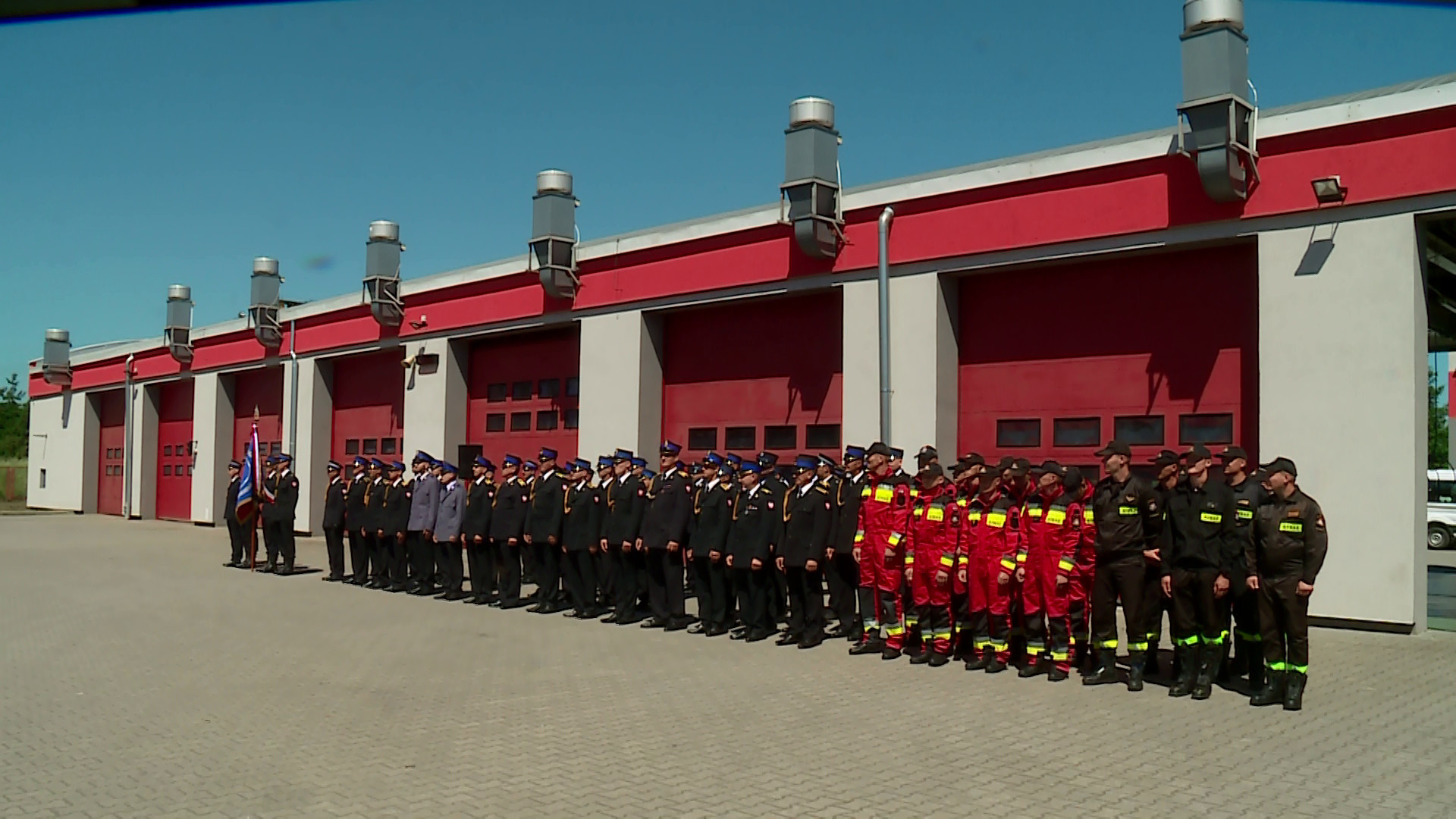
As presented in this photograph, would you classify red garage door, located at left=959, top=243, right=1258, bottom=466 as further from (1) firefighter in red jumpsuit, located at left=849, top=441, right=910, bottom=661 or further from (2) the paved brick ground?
(1) firefighter in red jumpsuit, located at left=849, top=441, right=910, bottom=661

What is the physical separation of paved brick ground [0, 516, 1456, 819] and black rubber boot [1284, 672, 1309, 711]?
14 cm

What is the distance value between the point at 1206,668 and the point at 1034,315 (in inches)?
247

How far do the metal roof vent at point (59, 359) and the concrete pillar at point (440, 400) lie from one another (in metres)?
21.4

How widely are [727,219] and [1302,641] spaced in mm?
10528

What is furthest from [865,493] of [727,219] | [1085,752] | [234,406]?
[234,406]

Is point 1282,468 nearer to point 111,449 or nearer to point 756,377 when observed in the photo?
point 756,377

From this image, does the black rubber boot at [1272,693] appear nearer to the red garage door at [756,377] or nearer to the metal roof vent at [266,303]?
the red garage door at [756,377]

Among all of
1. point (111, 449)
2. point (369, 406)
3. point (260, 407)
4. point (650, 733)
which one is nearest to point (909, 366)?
point (650, 733)

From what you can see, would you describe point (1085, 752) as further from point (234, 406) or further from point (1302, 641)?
point (234, 406)

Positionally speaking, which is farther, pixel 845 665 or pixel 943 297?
pixel 943 297

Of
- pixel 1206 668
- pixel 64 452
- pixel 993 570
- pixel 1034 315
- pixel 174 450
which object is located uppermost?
pixel 1034 315

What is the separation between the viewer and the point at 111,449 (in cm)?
3588

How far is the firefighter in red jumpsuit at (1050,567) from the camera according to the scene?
8.83 m

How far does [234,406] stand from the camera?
29531 mm
